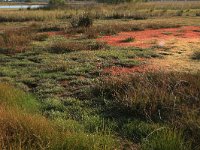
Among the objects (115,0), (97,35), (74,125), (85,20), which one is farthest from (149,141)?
(115,0)

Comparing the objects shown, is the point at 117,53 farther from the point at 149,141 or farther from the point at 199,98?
the point at 149,141

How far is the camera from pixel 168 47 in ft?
49.9

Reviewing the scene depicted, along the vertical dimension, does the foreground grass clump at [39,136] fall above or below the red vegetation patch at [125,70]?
above

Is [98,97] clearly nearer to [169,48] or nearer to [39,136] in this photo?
[39,136]

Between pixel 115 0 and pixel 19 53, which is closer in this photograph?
pixel 19 53

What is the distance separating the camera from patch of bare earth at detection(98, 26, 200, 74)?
10877mm

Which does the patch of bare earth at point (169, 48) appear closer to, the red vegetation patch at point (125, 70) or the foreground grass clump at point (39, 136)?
the red vegetation patch at point (125, 70)

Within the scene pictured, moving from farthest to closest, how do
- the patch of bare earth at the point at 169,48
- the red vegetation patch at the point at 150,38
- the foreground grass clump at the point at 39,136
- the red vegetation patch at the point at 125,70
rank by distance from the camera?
the red vegetation patch at the point at 150,38, the patch of bare earth at the point at 169,48, the red vegetation patch at the point at 125,70, the foreground grass clump at the point at 39,136

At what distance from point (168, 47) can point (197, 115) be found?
32.2 feet

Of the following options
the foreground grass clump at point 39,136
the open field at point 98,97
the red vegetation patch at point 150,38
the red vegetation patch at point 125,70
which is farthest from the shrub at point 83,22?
the foreground grass clump at point 39,136

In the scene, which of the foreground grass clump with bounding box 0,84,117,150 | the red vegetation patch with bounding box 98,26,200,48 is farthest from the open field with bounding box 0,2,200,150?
the red vegetation patch with bounding box 98,26,200,48

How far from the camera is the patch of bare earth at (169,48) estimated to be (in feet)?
35.7

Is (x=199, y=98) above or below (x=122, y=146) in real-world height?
above

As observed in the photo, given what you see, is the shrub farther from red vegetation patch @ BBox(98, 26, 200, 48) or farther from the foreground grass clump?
the foreground grass clump
